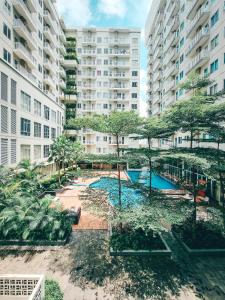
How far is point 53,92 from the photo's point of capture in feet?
128

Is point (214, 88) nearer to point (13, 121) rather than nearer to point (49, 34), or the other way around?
point (13, 121)

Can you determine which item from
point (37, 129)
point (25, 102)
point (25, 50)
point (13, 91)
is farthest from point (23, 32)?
point (37, 129)

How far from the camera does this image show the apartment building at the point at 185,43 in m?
20.7

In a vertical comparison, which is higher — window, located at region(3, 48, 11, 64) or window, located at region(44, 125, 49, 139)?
window, located at region(3, 48, 11, 64)

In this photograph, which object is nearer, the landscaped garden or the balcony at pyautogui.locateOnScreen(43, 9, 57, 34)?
the landscaped garden

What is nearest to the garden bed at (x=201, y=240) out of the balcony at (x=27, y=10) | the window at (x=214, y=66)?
the window at (x=214, y=66)

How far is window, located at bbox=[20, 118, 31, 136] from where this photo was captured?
2275cm

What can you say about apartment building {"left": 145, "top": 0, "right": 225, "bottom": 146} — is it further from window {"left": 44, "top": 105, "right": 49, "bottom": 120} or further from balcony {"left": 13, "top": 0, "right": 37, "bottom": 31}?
balcony {"left": 13, "top": 0, "right": 37, "bottom": 31}

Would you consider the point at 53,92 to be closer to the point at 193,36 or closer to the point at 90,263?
the point at 193,36

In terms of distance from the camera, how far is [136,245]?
10461 mm

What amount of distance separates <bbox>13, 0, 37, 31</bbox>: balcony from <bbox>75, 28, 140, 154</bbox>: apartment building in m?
20.1

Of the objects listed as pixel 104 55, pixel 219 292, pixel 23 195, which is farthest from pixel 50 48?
pixel 219 292

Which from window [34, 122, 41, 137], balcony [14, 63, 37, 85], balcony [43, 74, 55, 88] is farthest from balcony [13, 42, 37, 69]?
window [34, 122, 41, 137]

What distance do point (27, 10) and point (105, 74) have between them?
25.0 meters
